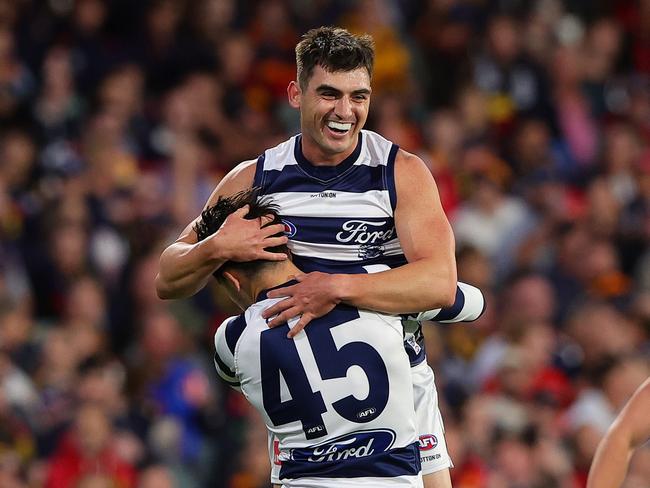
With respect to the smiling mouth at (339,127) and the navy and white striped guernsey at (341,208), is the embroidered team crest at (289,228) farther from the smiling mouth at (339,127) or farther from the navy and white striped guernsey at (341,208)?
the smiling mouth at (339,127)

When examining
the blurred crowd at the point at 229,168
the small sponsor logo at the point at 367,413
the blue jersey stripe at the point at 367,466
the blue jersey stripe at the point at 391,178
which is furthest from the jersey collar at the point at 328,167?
the blurred crowd at the point at 229,168

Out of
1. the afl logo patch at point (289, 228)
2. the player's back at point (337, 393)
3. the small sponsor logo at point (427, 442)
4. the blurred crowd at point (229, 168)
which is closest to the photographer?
the player's back at point (337, 393)

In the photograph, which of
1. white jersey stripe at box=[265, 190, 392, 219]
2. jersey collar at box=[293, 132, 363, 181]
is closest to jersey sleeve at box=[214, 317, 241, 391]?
white jersey stripe at box=[265, 190, 392, 219]

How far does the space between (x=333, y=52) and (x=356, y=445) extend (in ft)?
4.53

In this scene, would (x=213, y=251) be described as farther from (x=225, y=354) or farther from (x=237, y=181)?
(x=237, y=181)

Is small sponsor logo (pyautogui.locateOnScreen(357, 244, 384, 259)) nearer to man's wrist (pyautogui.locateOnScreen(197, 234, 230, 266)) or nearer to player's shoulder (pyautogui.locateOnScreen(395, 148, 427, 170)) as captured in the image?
player's shoulder (pyautogui.locateOnScreen(395, 148, 427, 170))

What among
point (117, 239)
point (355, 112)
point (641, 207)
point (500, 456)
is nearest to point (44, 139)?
point (117, 239)

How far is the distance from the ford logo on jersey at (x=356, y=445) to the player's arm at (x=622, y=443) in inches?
29.0

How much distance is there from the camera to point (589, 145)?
11.9 meters

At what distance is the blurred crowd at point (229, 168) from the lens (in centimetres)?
827

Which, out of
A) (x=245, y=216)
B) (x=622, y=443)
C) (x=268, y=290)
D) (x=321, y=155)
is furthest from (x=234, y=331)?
(x=622, y=443)

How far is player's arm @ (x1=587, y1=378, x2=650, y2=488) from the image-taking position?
15.3ft

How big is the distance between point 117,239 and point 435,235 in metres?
4.80

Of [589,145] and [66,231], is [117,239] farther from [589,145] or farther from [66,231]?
[589,145]
